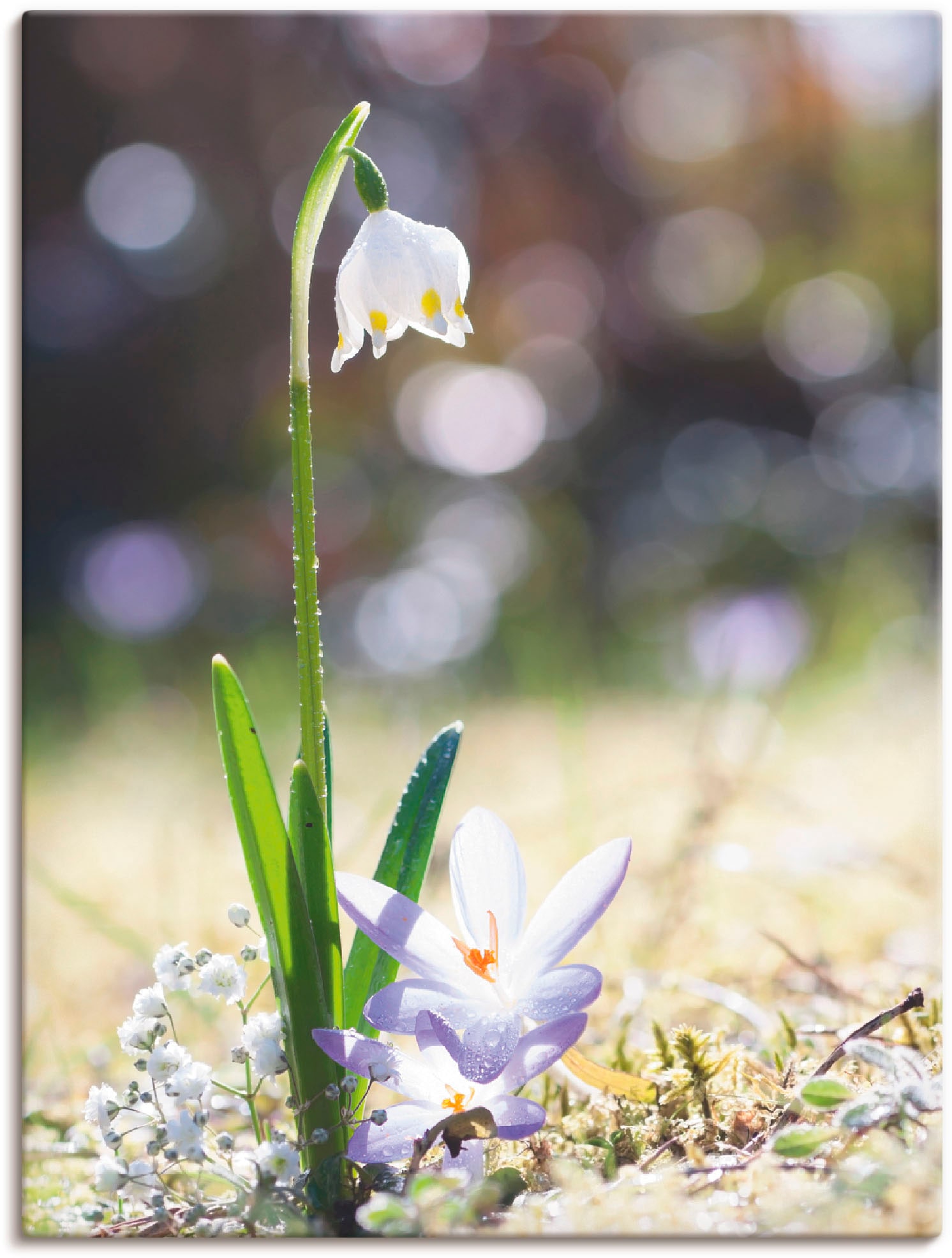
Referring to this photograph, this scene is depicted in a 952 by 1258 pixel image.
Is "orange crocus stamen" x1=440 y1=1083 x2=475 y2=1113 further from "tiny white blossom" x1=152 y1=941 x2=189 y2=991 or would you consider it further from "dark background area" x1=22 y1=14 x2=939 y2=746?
"dark background area" x1=22 y1=14 x2=939 y2=746

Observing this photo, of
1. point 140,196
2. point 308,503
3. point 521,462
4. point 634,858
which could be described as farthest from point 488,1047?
point 521,462

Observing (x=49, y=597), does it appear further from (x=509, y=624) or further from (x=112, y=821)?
(x=509, y=624)

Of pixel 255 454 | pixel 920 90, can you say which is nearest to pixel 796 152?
pixel 920 90

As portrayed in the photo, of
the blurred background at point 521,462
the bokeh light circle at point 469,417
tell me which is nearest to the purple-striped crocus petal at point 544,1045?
the blurred background at point 521,462

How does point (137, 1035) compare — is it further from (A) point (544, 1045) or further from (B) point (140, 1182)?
(A) point (544, 1045)

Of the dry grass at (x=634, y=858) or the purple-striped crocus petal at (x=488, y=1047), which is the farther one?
the dry grass at (x=634, y=858)

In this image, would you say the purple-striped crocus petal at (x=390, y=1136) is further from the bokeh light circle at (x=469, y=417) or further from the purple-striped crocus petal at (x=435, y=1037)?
the bokeh light circle at (x=469, y=417)
